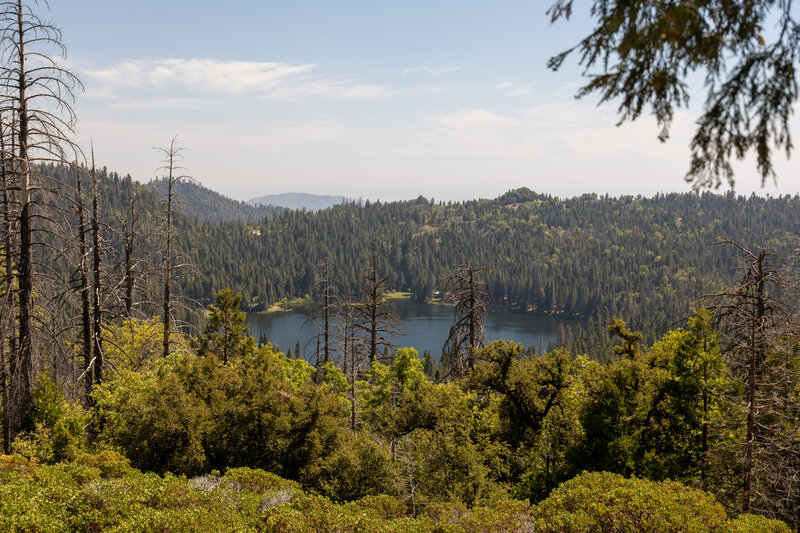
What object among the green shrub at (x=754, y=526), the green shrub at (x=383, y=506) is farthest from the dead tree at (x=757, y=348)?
the green shrub at (x=383, y=506)

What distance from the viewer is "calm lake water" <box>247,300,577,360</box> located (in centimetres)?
13475

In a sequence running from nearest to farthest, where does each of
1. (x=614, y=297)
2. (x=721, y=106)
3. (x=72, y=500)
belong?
(x=721, y=106), (x=72, y=500), (x=614, y=297)

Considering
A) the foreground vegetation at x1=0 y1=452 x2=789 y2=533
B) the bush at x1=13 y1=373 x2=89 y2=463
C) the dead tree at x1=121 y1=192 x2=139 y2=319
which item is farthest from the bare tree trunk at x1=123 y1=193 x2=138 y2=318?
the foreground vegetation at x1=0 y1=452 x2=789 y2=533

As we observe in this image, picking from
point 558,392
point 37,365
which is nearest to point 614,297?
point 558,392

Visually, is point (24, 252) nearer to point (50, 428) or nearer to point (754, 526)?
point (50, 428)

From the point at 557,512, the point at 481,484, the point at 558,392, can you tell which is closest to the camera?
the point at 557,512

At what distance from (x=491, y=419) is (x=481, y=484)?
4.22m

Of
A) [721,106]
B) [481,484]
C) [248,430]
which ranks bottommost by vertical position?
[481,484]

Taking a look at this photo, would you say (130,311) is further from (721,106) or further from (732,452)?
(732,452)

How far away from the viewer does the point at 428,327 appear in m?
158

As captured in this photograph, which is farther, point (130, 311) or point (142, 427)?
point (130, 311)

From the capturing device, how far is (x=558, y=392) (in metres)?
19.7

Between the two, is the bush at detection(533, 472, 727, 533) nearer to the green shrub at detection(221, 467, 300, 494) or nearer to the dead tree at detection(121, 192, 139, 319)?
the green shrub at detection(221, 467, 300, 494)

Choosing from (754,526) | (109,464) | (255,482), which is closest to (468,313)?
(255,482)
